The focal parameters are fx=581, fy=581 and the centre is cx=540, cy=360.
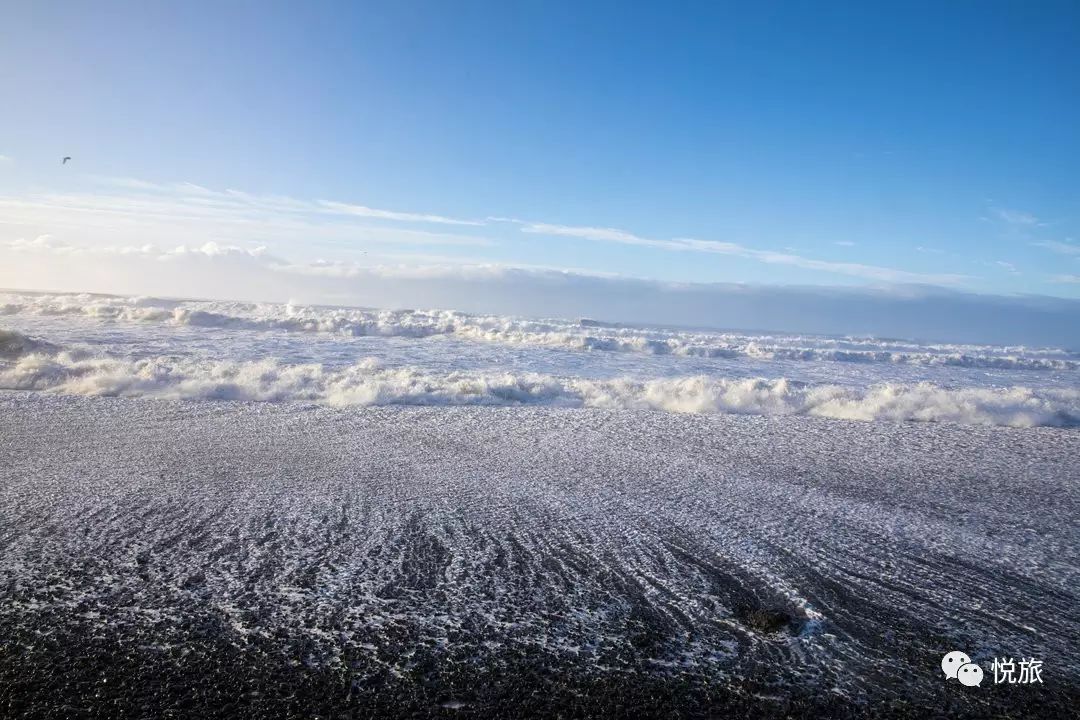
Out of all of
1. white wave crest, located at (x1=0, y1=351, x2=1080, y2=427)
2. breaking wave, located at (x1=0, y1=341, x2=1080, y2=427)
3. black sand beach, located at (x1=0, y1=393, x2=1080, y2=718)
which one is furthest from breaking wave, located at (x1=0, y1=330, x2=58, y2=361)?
black sand beach, located at (x1=0, y1=393, x2=1080, y2=718)

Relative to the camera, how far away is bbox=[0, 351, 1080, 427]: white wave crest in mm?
7469

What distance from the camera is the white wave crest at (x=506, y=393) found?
7.47 meters

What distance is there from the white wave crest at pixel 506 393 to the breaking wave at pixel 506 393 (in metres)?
0.01

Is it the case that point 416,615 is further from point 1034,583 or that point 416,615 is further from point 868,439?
point 868,439

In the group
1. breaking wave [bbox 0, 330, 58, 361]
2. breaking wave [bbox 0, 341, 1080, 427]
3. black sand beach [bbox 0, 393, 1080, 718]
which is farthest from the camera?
breaking wave [bbox 0, 330, 58, 361]

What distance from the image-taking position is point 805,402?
27.6 feet

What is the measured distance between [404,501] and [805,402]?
679 cm

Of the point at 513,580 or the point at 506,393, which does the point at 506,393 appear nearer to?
the point at 506,393

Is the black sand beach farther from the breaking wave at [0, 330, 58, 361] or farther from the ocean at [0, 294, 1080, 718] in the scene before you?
the breaking wave at [0, 330, 58, 361]

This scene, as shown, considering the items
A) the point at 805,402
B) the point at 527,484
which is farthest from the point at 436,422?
the point at 805,402

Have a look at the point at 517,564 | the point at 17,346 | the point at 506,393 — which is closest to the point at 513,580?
the point at 517,564

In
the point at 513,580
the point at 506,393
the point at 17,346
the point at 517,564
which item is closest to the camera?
the point at 513,580

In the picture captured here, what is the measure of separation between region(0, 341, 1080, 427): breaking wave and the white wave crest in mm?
14

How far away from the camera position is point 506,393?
8742 mm
